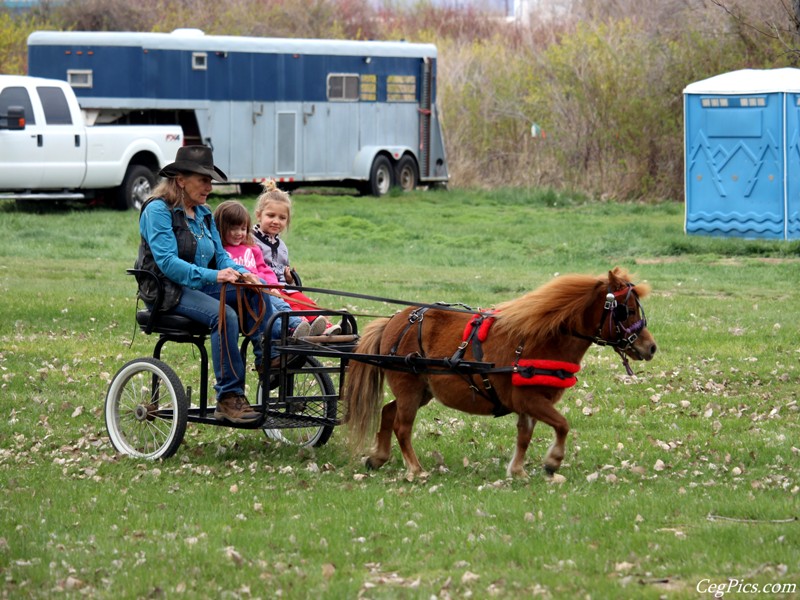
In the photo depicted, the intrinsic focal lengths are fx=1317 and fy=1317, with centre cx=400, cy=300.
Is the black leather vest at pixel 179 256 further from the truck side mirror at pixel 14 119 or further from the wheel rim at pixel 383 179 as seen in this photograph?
the wheel rim at pixel 383 179

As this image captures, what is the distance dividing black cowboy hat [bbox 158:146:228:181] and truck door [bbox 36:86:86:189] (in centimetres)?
1567

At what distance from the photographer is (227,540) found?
22.1 feet

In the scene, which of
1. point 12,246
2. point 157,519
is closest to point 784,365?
point 157,519

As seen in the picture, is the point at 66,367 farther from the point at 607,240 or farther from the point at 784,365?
the point at 607,240

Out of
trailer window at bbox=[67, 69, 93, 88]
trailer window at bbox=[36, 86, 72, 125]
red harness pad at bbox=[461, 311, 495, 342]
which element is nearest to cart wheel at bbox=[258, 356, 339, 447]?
red harness pad at bbox=[461, 311, 495, 342]

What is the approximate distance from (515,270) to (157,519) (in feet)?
42.2

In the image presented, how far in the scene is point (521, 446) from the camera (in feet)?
26.9

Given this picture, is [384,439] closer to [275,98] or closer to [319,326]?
[319,326]

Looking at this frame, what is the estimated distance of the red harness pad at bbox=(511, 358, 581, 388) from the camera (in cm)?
795

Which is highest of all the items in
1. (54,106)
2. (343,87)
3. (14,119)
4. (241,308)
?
(343,87)

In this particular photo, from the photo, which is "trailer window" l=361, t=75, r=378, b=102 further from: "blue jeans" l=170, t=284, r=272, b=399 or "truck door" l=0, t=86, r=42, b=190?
"blue jeans" l=170, t=284, r=272, b=399

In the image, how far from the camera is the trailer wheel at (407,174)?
3148 centimetres

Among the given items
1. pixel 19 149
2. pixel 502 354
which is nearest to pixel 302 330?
pixel 502 354

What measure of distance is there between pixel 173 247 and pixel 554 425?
8.99 feet
